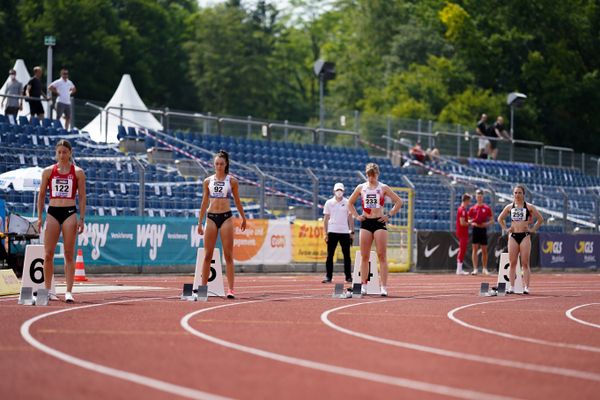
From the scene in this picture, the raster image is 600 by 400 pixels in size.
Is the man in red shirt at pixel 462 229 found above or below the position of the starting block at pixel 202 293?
above

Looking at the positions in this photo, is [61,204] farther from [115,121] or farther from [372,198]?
[115,121]

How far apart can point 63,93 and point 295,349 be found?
23657 millimetres

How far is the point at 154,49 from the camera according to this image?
79.2 m

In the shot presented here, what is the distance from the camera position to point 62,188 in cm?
1576

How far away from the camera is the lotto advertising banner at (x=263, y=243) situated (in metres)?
29.2

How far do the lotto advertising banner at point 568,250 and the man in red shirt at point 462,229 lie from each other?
18.1ft

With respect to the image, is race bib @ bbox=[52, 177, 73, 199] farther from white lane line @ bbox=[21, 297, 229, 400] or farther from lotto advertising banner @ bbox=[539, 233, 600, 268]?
lotto advertising banner @ bbox=[539, 233, 600, 268]

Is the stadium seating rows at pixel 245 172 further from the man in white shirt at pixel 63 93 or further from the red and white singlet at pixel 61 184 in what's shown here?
the red and white singlet at pixel 61 184

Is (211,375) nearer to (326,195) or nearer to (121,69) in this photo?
(326,195)

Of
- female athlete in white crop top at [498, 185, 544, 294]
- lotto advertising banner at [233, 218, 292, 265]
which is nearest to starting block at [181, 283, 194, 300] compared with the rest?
female athlete in white crop top at [498, 185, 544, 294]

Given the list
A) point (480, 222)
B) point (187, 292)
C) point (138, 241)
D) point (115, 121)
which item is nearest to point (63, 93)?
point (115, 121)

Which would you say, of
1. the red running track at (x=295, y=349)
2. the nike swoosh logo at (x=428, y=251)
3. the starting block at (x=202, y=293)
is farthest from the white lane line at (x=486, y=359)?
the nike swoosh logo at (x=428, y=251)

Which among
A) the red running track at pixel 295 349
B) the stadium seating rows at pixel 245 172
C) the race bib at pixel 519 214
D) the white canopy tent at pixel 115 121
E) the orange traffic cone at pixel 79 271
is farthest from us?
the white canopy tent at pixel 115 121

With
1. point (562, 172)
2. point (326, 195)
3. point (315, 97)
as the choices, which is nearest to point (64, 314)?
point (326, 195)
